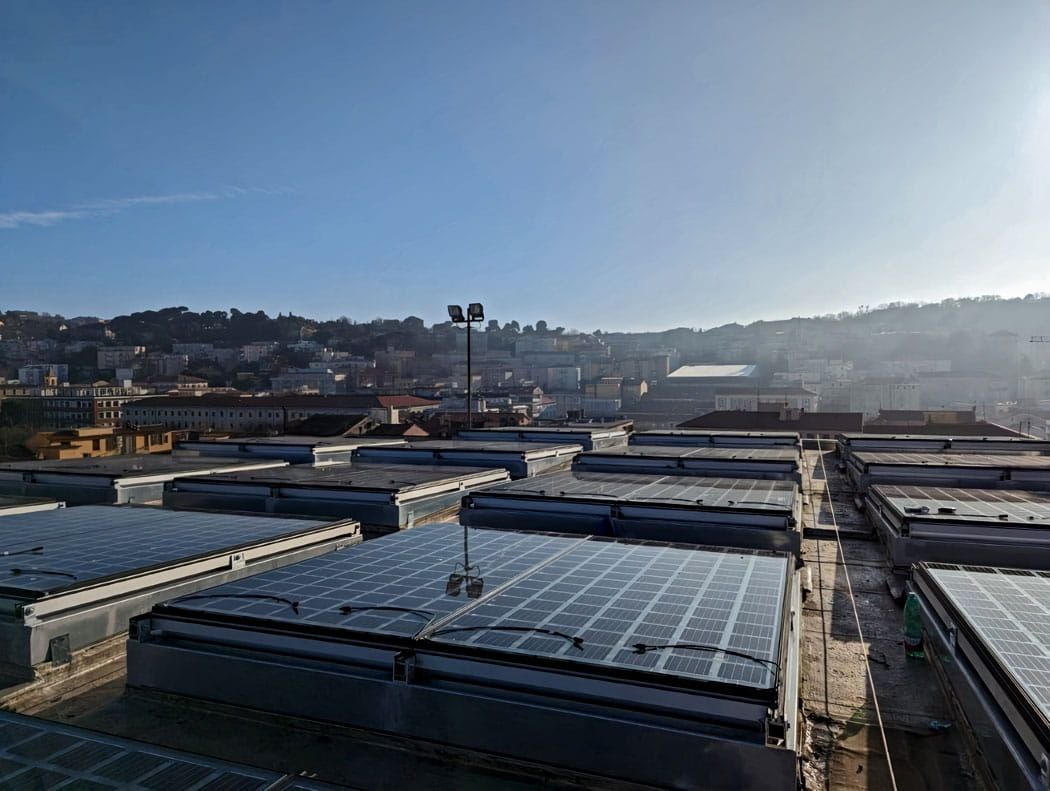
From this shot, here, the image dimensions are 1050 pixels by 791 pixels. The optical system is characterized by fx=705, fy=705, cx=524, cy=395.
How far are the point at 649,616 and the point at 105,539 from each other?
291 inches

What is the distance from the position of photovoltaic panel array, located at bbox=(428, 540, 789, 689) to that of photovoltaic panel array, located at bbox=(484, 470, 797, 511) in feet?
11.2

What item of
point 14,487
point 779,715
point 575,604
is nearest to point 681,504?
point 575,604

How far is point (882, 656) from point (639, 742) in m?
3.95

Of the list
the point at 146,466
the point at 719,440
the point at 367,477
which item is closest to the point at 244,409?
the point at 146,466

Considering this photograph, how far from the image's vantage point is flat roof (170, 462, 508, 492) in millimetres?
13508

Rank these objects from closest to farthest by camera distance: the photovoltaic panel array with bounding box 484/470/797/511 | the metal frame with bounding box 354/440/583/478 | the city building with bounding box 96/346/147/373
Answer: the photovoltaic panel array with bounding box 484/470/797/511 → the metal frame with bounding box 354/440/583/478 → the city building with bounding box 96/346/147/373

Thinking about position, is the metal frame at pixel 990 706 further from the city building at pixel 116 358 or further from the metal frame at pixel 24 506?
the city building at pixel 116 358

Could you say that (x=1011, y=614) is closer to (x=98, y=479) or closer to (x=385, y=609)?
(x=385, y=609)

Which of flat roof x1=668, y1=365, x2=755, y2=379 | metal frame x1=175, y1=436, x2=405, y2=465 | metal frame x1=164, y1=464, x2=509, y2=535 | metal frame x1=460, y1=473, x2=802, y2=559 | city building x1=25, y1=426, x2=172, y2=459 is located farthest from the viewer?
flat roof x1=668, y1=365, x2=755, y2=379

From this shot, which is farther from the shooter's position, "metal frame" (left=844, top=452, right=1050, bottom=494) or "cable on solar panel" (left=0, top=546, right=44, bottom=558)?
"metal frame" (left=844, top=452, right=1050, bottom=494)

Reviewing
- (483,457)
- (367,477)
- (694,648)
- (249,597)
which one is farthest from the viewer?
(483,457)

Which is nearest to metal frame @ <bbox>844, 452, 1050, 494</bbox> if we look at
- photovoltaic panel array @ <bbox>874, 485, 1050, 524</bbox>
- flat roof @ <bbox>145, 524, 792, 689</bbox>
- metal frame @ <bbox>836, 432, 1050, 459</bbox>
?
photovoltaic panel array @ <bbox>874, 485, 1050, 524</bbox>

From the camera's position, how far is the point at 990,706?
4656mm

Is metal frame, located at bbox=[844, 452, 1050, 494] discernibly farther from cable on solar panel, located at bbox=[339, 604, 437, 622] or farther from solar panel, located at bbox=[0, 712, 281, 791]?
solar panel, located at bbox=[0, 712, 281, 791]
